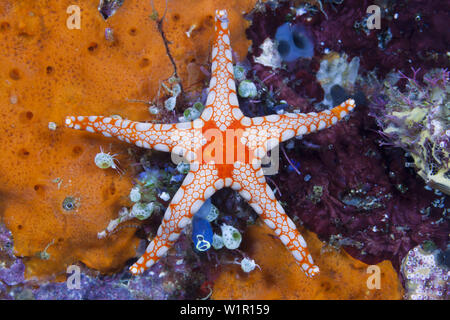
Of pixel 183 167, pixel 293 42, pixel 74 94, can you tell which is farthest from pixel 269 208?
pixel 74 94

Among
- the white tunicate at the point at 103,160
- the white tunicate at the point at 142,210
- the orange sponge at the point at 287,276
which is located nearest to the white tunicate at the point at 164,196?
the white tunicate at the point at 142,210

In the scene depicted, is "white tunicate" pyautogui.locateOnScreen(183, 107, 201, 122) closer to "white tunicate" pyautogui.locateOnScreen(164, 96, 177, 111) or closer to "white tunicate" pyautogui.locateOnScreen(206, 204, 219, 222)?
"white tunicate" pyautogui.locateOnScreen(164, 96, 177, 111)

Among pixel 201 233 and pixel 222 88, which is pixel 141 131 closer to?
pixel 222 88

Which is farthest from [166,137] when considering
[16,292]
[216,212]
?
[16,292]

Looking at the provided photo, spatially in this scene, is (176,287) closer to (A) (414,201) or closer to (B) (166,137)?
(B) (166,137)

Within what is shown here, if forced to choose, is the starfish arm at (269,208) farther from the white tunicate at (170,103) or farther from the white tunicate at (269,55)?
the white tunicate at (269,55)
